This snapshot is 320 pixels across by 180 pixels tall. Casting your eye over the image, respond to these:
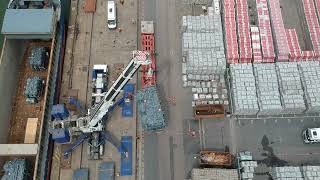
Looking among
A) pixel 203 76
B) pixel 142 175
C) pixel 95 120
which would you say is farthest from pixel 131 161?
pixel 203 76

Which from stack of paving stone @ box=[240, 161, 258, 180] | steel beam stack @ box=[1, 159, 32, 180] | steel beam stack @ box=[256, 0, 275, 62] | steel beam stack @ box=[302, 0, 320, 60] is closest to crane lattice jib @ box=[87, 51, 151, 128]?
steel beam stack @ box=[1, 159, 32, 180]

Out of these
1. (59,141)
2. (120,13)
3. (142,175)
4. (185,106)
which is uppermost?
(120,13)

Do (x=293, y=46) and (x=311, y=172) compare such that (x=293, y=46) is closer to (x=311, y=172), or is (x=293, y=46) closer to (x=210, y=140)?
(x=311, y=172)

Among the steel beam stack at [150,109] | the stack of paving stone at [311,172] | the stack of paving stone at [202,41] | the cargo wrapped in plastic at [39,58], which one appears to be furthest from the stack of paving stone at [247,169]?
the cargo wrapped in plastic at [39,58]

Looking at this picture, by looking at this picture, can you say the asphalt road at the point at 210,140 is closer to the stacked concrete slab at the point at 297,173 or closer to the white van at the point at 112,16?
the stacked concrete slab at the point at 297,173

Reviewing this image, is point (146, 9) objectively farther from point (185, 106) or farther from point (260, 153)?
point (260, 153)

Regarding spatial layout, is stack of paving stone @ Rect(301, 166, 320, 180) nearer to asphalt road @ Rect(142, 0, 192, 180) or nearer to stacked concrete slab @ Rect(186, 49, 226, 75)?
asphalt road @ Rect(142, 0, 192, 180)
